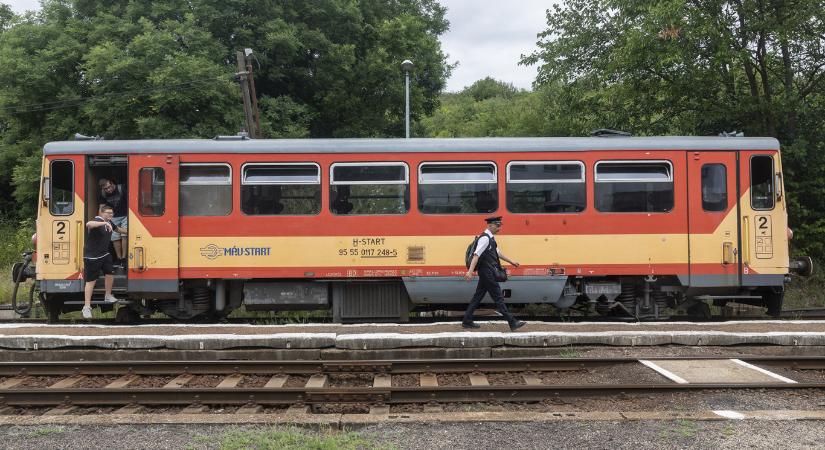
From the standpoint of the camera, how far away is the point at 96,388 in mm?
6914

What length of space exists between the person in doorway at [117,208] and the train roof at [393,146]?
0.61 m

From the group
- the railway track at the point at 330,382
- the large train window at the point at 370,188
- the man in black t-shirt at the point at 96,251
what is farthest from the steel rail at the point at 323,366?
the large train window at the point at 370,188

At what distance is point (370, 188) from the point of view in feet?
34.6

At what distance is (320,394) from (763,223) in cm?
782

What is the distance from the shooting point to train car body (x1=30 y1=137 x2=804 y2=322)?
10492 millimetres

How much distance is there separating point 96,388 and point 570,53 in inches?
628

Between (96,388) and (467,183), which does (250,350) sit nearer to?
(96,388)

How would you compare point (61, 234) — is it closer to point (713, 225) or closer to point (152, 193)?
point (152, 193)

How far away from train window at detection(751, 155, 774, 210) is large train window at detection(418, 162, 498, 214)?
4145 mm

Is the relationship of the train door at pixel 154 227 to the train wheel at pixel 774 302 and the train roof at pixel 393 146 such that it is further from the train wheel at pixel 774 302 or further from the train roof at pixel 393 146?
the train wheel at pixel 774 302

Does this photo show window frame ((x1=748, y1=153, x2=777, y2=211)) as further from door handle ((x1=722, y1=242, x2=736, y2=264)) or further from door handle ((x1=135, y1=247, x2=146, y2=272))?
door handle ((x1=135, y1=247, x2=146, y2=272))

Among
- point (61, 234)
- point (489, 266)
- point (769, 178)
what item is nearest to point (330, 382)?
point (489, 266)

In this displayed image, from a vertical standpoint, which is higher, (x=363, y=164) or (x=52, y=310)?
(x=363, y=164)

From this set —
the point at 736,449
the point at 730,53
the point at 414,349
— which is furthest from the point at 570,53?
the point at 736,449
